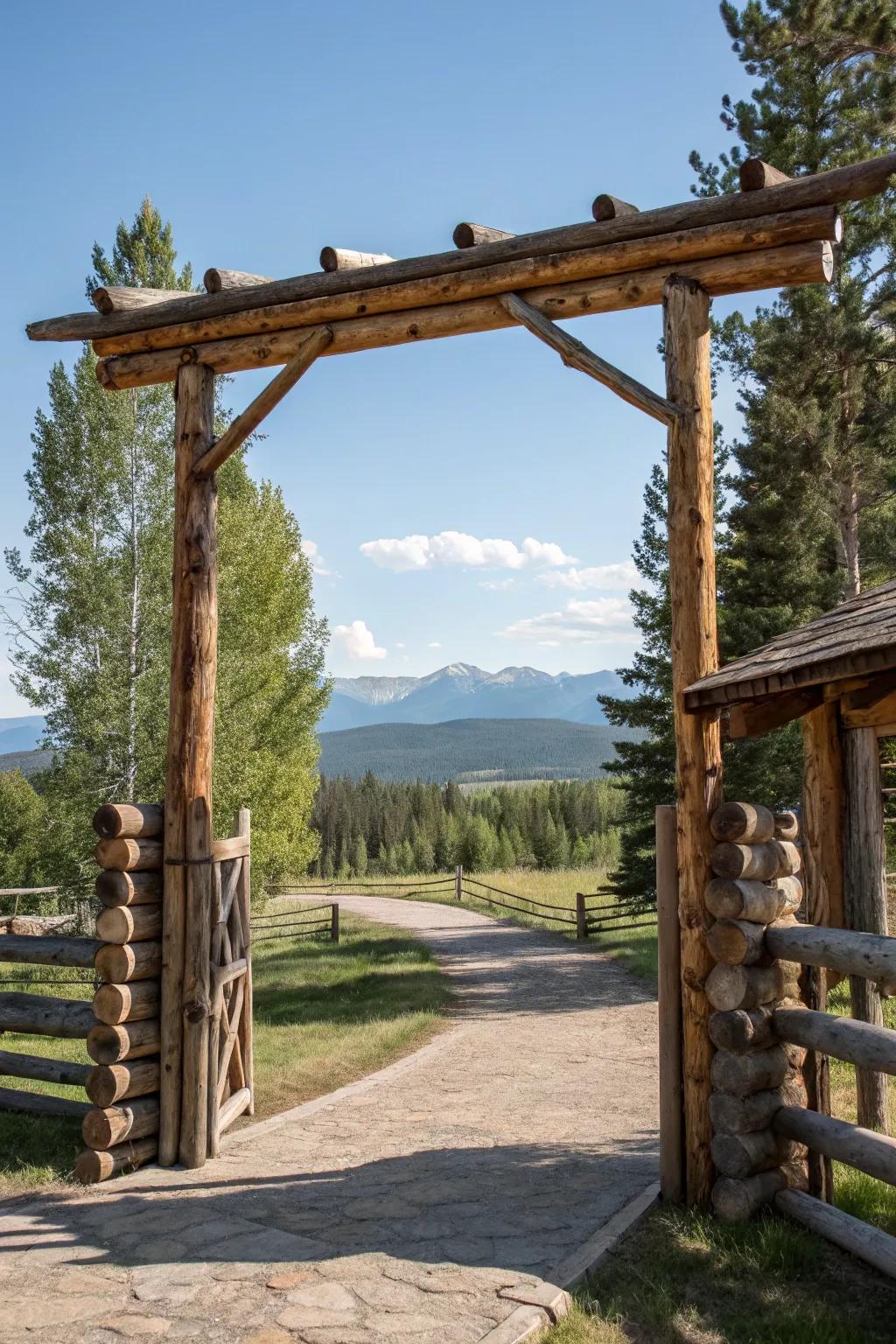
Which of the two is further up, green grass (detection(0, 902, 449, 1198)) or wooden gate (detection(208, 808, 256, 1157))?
wooden gate (detection(208, 808, 256, 1157))

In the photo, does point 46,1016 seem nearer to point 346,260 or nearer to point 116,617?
point 346,260

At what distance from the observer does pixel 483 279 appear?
7031 mm

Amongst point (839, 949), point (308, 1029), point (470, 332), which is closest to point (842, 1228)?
point (839, 949)

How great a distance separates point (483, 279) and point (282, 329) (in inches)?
62.9

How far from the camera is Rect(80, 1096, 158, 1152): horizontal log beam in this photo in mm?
6602

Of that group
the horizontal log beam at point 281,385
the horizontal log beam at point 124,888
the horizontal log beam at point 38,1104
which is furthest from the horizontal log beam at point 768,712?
the horizontal log beam at point 38,1104

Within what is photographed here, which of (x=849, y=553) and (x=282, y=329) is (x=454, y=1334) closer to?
(x=282, y=329)

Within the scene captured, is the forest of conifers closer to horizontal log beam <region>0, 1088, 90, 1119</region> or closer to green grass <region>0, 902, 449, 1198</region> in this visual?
green grass <region>0, 902, 449, 1198</region>

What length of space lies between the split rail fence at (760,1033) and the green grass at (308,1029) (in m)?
4.05

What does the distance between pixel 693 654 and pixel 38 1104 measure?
5911 mm

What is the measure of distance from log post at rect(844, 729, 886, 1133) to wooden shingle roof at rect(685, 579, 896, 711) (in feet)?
3.57

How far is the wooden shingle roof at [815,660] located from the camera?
505 cm

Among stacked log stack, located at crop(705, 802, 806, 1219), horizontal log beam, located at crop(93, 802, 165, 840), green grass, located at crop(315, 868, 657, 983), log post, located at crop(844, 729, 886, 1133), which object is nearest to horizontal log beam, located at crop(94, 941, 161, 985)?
horizontal log beam, located at crop(93, 802, 165, 840)

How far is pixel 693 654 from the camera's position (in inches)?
246
